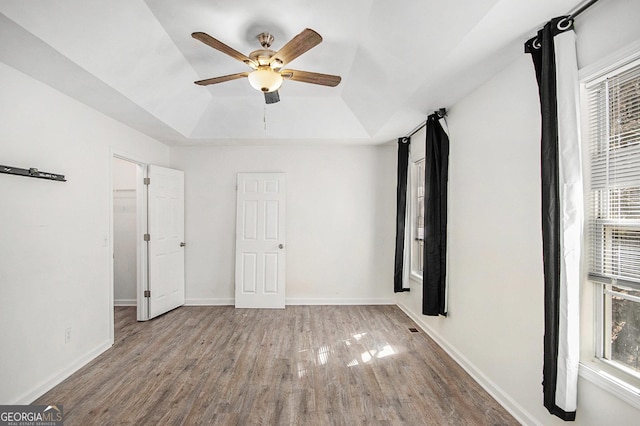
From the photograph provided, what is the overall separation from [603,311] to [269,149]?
4.17 m

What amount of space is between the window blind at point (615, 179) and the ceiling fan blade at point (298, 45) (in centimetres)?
160

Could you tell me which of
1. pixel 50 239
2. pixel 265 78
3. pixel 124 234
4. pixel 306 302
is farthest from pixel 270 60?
pixel 124 234

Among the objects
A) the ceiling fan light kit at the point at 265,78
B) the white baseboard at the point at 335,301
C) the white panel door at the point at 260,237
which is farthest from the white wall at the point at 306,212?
the ceiling fan light kit at the point at 265,78

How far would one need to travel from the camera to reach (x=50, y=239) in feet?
8.07

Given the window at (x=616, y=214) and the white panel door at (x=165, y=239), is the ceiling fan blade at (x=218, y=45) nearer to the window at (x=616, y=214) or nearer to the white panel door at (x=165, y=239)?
the window at (x=616, y=214)

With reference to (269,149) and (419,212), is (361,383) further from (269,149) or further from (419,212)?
(269,149)

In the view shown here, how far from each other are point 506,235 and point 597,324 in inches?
30.2

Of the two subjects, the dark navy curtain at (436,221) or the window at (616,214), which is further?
the dark navy curtain at (436,221)

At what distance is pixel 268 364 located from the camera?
9.11 feet

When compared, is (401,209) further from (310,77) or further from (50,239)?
(50,239)

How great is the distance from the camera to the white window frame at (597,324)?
141 cm

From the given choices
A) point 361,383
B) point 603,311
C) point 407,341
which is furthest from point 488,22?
point 407,341

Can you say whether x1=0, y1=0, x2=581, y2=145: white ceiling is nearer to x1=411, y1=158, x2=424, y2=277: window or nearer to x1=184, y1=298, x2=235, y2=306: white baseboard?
x1=411, y1=158, x2=424, y2=277: window

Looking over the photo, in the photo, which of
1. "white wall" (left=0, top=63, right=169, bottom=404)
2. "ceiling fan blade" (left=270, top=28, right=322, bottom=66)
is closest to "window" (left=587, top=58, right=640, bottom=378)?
"ceiling fan blade" (left=270, top=28, right=322, bottom=66)
